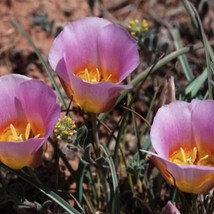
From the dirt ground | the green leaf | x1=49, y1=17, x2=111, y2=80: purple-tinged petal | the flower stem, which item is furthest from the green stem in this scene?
the dirt ground

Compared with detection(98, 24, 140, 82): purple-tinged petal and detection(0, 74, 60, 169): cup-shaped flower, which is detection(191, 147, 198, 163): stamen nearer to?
detection(98, 24, 140, 82): purple-tinged petal

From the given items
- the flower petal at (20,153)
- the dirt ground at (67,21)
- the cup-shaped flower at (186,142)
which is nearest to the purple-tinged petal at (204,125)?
the cup-shaped flower at (186,142)

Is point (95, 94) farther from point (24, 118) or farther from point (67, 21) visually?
point (67, 21)

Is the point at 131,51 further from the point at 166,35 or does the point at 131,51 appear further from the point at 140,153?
the point at 166,35

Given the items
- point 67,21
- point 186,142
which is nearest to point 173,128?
point 186,142

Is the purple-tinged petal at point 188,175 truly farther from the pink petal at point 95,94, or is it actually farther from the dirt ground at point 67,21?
the dirt ground at point 67,21

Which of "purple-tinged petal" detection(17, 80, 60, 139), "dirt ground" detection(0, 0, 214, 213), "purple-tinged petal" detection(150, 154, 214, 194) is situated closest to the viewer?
"purple-tinged petal" detection(150, 154, 214, 194)
